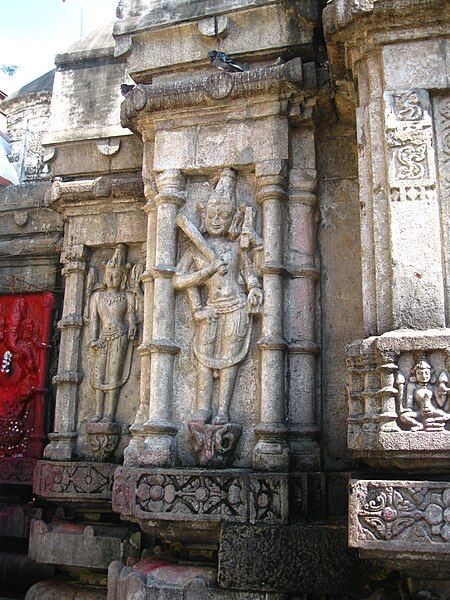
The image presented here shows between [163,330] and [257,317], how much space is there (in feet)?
2.46

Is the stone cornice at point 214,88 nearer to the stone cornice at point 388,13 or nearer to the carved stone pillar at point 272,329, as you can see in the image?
the carved stone pillar at point 272,329

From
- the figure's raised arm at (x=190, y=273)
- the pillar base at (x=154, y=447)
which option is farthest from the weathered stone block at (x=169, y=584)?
the figure's raised arm at (x=190, y=273)

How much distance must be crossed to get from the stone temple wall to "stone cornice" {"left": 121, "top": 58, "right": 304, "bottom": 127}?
0.7 inches

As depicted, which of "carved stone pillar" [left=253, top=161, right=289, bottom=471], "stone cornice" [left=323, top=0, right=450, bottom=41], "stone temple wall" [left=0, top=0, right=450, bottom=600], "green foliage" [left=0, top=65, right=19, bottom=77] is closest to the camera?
"stone temple wall" [left=0, top=0, right=450, bottom=600]

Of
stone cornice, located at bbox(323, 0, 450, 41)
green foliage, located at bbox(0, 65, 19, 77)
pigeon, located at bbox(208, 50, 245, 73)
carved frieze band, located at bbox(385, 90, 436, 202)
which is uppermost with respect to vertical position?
green foliage, located at bbox(0, 65, 19, 77)

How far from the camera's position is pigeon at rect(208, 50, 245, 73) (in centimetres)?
584

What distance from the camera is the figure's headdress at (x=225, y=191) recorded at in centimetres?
563

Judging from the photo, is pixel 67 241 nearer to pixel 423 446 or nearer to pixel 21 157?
pixel 423 446

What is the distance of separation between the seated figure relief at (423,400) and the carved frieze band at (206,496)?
1291 millimetres

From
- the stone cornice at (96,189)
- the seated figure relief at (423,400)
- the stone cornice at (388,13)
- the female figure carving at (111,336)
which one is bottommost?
the seated figure relief at (423,400)

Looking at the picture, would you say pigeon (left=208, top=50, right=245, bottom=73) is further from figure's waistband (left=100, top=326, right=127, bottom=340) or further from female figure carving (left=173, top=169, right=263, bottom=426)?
figure's waistband (left=100, top=326, right=127, bottom=340)

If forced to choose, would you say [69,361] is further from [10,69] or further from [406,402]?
[10,69]

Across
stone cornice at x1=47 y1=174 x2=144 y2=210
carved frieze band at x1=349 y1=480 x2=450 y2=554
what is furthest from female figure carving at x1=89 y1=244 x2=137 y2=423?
carved frieze band at x1=349 y1=480 x2=450 y2=554

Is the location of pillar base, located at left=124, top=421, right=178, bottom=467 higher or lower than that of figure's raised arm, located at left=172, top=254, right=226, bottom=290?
lower
